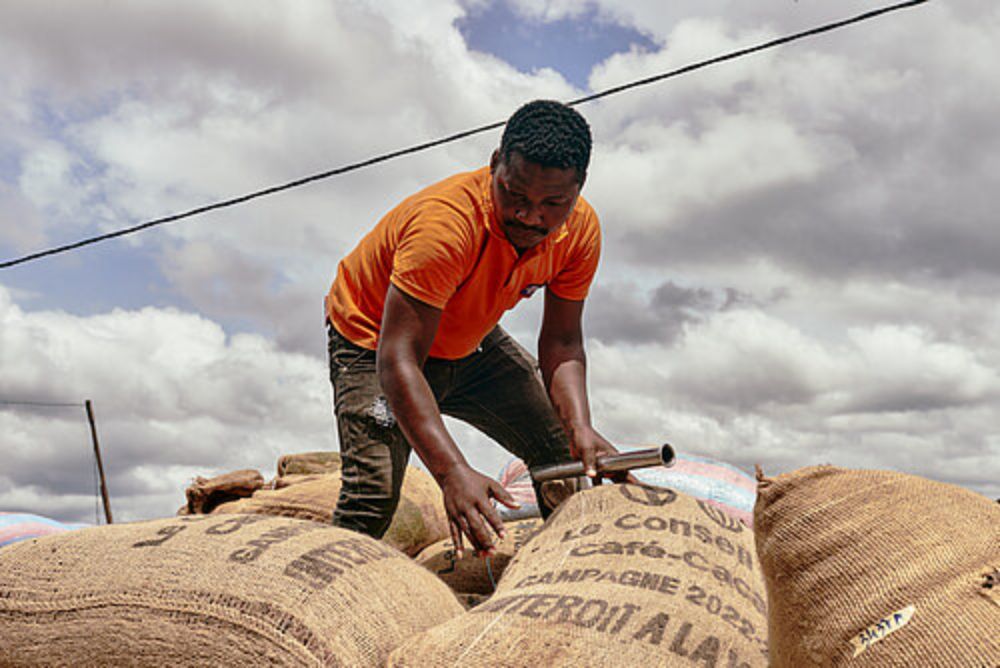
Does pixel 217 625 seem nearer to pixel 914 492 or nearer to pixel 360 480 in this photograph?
pixel 360 480

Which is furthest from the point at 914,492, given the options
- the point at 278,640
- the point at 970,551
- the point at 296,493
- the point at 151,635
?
the point at 296,493

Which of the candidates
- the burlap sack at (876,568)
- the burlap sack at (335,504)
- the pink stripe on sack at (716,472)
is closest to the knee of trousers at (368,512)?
the burlap sack at (335,504)

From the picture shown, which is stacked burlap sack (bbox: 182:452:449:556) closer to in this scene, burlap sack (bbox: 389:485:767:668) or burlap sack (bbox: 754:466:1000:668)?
burlap sack (bbox: 389:485:767:668)

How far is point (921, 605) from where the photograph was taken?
1.23 metres

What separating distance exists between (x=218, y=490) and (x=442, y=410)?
1.17m

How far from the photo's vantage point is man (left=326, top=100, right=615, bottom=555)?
2.28 m

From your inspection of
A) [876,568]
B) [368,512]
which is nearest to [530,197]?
[368,512]

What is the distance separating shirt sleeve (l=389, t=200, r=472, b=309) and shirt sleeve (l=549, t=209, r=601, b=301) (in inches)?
18.9

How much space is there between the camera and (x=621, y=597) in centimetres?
177

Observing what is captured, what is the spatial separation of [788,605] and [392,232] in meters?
1.52

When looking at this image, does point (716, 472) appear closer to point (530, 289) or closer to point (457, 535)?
point (530, 289)

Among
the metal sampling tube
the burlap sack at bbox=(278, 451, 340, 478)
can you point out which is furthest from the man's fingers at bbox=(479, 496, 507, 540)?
the burlap sack at bbox=(278, 451, 340, 478)

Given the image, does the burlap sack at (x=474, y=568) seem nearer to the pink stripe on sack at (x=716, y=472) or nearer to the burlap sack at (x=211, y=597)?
the burlap sack at (x=211, y=597)

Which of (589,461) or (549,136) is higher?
(549,136)
